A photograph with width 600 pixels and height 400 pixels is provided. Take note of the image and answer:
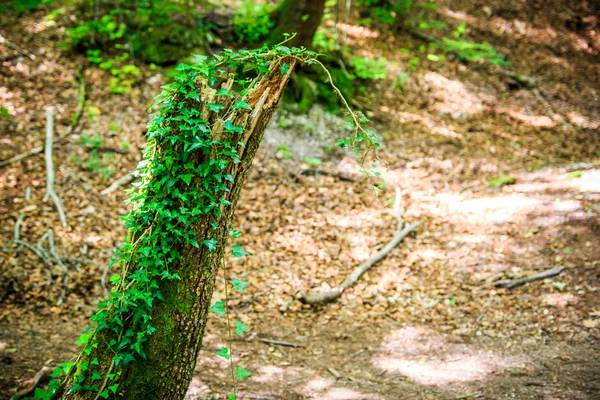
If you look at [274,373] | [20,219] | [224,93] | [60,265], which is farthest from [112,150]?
[224,93]

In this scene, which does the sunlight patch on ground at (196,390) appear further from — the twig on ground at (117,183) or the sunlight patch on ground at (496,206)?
the sunlight patch on ground at (496,206)

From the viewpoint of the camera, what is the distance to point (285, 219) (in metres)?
6.90

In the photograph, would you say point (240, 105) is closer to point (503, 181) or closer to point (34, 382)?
point (34, 382)

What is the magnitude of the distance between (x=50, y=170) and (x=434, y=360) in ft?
19.0

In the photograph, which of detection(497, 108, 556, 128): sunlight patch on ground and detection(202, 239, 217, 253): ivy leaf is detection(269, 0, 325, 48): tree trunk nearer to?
detection(497, 108, 556, 128): sunlight patch on ground

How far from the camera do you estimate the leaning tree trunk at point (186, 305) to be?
109 inches

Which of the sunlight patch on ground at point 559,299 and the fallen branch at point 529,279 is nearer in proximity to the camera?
the sunlight patch on ground at point 559,299

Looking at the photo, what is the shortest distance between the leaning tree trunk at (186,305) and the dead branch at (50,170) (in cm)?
367

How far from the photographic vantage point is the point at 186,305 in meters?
2.83

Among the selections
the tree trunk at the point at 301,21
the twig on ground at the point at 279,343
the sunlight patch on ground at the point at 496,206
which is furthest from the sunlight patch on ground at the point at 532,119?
the twig on ground at the point at 279,343

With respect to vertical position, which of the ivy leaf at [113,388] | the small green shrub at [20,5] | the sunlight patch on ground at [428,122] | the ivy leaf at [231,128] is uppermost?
the ivy leaf at [231,128]

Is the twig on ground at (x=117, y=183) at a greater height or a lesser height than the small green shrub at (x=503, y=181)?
lesser

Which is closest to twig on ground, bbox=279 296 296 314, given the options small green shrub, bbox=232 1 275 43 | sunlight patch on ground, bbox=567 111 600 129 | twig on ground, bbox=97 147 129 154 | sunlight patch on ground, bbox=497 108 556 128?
twig on ground, bbox=97 147 129 154

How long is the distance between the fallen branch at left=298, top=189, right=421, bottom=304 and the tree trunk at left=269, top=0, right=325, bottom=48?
3752 mm
